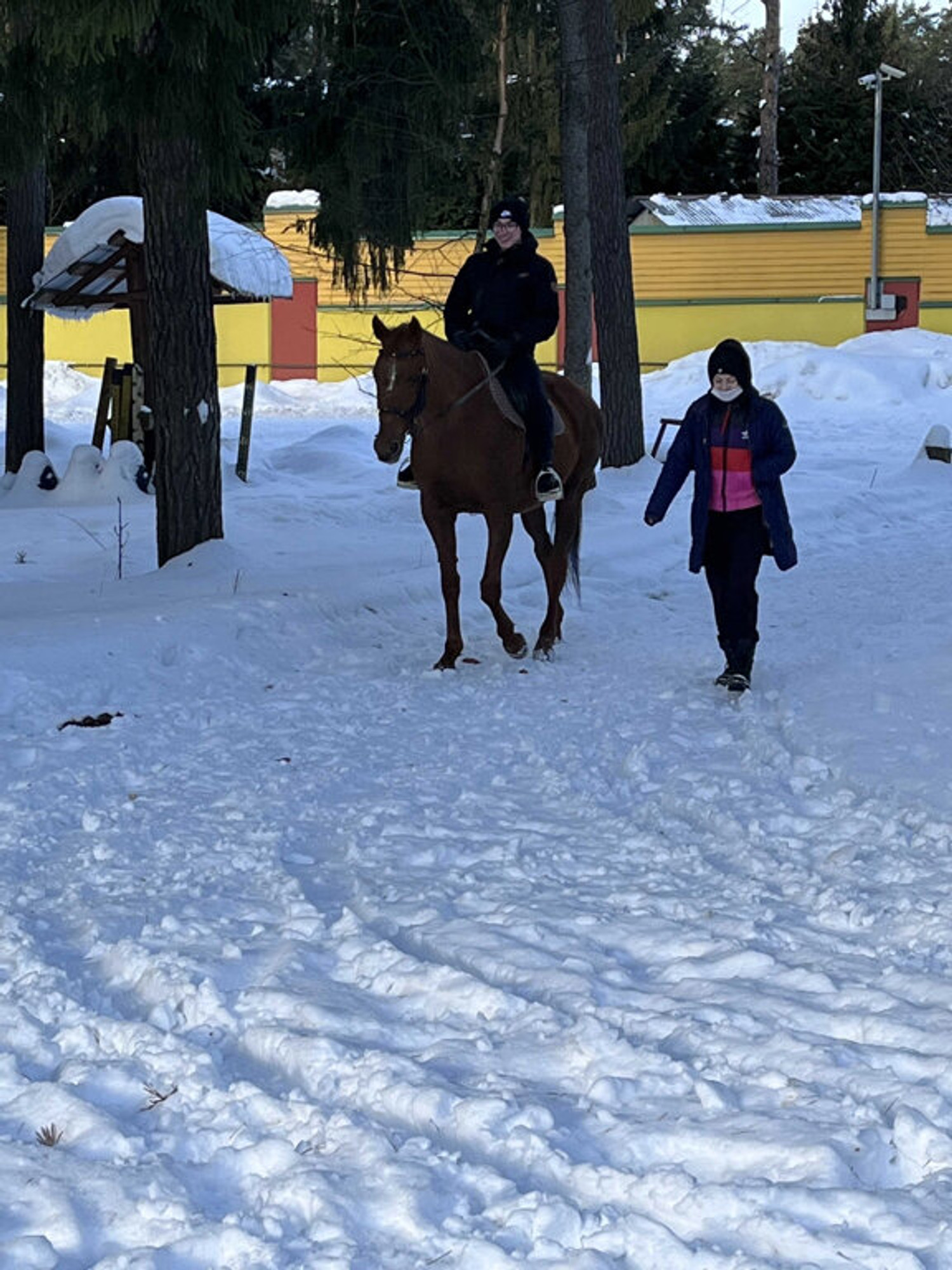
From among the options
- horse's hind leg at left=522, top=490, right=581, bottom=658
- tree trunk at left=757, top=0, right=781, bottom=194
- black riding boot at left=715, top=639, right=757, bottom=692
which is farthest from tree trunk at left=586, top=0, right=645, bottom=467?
tree trunk at left=757, top=0, right=781, bottom=194

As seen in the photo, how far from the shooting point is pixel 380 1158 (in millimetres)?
3369

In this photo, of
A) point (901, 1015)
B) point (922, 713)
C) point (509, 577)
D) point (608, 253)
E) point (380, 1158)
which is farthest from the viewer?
point (608, 253)

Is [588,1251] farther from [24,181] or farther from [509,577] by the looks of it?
[24,181]

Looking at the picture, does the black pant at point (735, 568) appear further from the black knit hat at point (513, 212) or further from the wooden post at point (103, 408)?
the wooden post at point (103, 408)

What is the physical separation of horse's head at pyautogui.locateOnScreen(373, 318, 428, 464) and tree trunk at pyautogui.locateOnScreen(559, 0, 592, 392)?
24.8 feet

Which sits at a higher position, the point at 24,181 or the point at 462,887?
the point at 24,181

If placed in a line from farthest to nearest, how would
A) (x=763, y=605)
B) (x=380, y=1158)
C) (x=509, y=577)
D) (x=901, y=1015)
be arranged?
(x=509, y=577) < (x=763, y=605) < (x=901, y=1015) < (x=380, y=1158)

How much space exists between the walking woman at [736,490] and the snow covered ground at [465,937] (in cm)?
36

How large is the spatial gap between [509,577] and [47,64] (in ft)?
14.8

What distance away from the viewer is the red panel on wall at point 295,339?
38938 millimetres

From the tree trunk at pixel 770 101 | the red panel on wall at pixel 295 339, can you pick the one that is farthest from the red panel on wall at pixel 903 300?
the red panel on wall at pixel 295 339

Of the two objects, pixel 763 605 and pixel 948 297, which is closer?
pixel 763 605

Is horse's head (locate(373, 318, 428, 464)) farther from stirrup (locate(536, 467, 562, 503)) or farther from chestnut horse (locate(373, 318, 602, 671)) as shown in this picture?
stirrup (locate(536, 467, 562, 503))

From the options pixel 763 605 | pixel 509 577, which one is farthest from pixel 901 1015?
pixel 509 577
